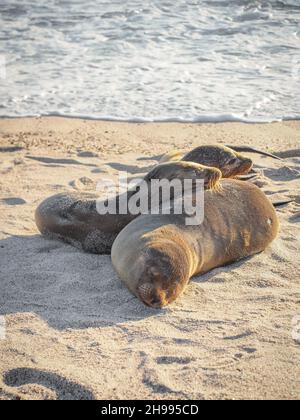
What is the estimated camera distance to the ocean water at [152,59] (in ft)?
28.4

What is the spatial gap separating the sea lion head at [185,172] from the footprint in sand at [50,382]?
2.03m

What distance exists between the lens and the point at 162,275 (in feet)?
12.3

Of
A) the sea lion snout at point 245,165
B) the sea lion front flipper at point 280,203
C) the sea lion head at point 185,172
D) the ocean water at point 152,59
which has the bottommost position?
the ocean water at point 152,59

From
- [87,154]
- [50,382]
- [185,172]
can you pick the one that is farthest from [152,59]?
[50,382]

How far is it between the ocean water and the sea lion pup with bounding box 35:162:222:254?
3.38m

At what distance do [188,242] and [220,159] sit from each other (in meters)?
1.65

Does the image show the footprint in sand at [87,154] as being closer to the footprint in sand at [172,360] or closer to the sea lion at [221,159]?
the sea lion at [221,159]

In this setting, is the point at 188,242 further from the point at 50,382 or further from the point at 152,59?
the point at 152,59

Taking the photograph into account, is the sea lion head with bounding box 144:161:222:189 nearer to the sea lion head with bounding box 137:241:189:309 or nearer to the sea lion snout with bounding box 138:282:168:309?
the sea lion head with bounding box 137:241:189:309

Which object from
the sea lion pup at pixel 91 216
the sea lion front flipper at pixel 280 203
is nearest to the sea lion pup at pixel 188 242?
the sea lion pup at pixel 91 216


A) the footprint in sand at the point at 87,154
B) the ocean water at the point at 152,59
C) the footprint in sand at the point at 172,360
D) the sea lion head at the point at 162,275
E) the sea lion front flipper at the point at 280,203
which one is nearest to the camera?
the footprint in sand at the point at 172,360

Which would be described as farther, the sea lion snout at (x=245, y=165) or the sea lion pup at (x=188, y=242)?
the sea lion snout at (x=245, y=165)

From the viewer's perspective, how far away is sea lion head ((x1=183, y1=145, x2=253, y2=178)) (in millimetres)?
5488

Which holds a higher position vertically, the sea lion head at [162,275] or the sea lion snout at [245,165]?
the sea lion head at [162,275]
